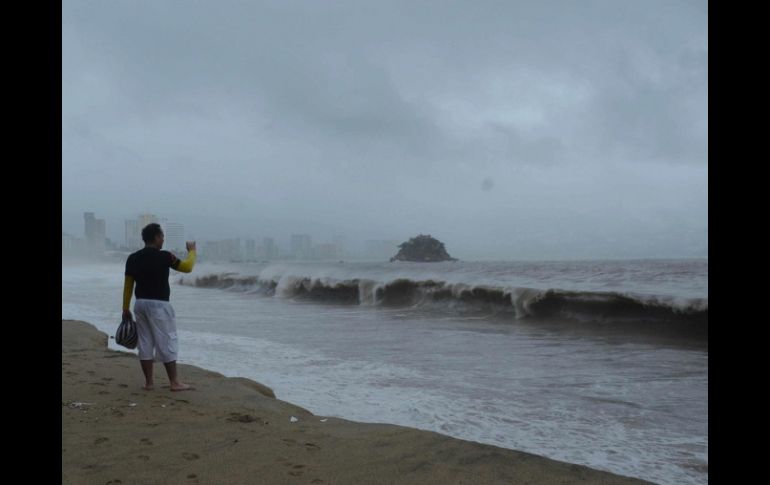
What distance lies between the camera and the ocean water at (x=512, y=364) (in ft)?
14.6

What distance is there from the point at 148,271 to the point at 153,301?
313 millimetres

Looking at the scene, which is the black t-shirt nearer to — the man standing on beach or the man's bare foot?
the man standing on beach

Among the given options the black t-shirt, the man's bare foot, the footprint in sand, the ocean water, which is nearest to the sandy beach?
the footprint in sand

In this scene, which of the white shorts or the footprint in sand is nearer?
the footprint in sand

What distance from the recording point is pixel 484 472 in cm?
326

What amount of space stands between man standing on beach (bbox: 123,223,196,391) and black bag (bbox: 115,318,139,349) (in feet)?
0.21

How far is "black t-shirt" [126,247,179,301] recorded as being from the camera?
217 inches

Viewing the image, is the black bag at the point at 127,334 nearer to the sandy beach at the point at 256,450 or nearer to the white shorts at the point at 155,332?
the white shorts at the point at 155,332

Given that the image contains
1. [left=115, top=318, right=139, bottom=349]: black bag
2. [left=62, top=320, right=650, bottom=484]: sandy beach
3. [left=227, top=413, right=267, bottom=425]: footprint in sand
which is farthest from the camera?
[left=115, top=318, right=139, bottom=349]: black bag

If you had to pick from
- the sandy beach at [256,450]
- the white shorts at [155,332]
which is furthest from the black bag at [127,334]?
the sandy beach at [256,450]

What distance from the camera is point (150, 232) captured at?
5590 mm
